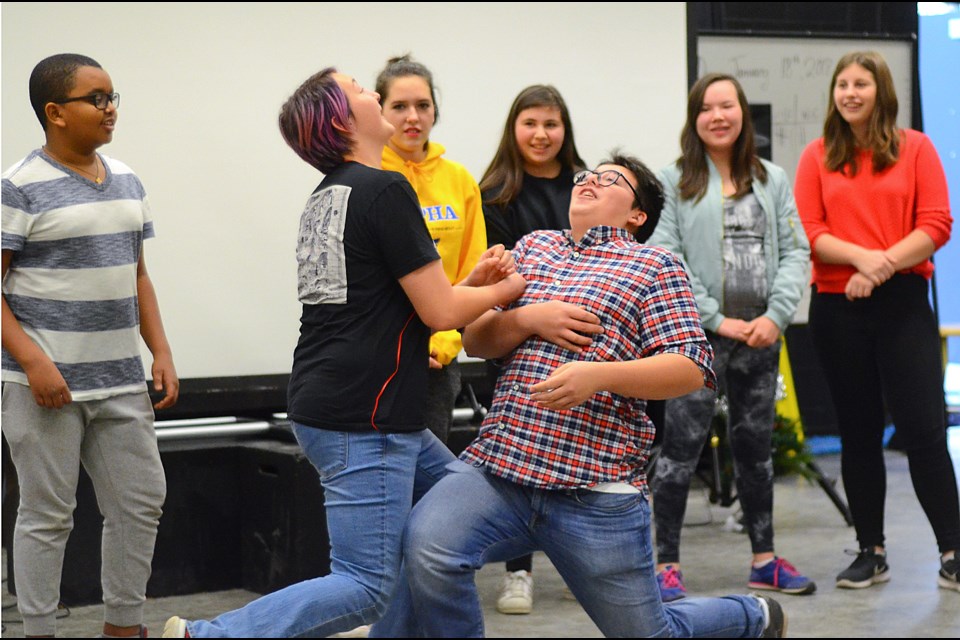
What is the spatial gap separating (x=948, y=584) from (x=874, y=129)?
53.5 inches

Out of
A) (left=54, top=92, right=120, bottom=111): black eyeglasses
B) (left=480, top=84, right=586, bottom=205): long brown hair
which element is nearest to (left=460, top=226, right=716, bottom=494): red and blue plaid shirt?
(left=54, top=92, right=120, bottom=111): black eyeglasses

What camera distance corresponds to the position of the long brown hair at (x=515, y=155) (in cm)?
343

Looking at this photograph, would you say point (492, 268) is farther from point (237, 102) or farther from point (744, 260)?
point (237, 102)

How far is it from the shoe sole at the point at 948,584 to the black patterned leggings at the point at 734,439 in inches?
19.9

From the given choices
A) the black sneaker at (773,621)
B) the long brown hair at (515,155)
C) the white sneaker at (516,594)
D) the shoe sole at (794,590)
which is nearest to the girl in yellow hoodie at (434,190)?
the long brown hair at (515,155)

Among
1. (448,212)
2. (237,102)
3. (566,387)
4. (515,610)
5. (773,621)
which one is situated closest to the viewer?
(566,387)

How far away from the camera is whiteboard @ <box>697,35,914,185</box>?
20.2ft

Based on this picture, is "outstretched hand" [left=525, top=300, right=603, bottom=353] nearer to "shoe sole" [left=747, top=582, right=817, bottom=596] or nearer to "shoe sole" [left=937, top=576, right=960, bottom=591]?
"shoe sole" [left=747, top=582, right=817, bottom=596]

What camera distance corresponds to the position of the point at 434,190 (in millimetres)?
3154

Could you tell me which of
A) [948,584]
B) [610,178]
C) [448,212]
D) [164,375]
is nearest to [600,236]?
[610,178]

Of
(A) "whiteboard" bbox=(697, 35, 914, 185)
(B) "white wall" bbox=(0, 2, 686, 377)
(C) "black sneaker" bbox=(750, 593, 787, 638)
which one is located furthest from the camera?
(A) "whiteboard" bbox=(697, 35, 914, 185)

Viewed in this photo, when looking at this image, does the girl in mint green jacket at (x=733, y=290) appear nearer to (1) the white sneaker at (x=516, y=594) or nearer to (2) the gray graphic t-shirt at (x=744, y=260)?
(2) the gray graphic t-shirt at (x=744, y=260)

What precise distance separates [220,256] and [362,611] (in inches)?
84.9

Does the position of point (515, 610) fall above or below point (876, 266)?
below
